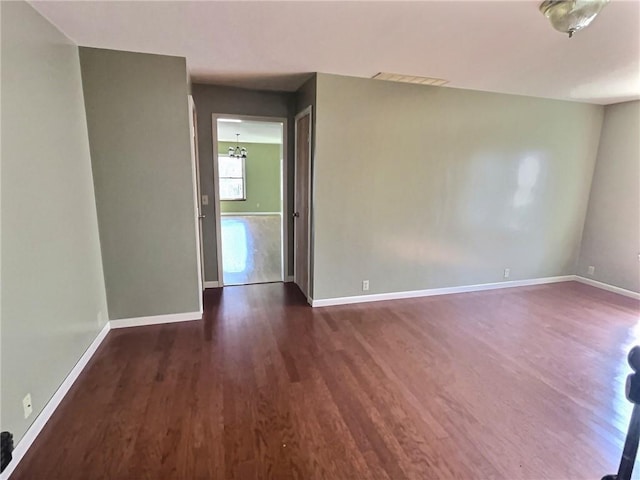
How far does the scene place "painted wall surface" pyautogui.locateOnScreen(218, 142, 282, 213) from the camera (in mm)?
11109

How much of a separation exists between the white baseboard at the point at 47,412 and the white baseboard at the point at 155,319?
35cm

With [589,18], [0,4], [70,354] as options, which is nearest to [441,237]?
[589,18]

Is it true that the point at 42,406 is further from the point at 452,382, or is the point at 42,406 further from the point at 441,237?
the point at 441,237

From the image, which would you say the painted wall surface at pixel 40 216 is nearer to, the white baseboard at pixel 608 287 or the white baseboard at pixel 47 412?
the white baseboard at pixel 47 412

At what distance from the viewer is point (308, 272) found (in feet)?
12.7

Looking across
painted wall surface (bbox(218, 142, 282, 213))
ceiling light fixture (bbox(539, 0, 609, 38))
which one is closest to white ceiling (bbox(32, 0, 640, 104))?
ceiling light fixture (bbox(539, 0, 609, 38))

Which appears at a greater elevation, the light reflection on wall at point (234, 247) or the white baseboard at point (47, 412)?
the light reflection on wall at point (234, 247)

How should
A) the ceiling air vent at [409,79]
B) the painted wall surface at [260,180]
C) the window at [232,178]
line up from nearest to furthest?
the ceiling air vent at [409,79] → the window at [232,178] → the painted wall surface at [260,180]

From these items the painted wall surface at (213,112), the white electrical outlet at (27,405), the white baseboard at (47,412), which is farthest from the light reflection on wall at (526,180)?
the white electrical outlet at (27,405)

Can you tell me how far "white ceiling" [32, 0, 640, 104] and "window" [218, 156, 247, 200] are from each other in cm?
768

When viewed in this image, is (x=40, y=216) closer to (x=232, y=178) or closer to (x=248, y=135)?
(x=248, y=135)

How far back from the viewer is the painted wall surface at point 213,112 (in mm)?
3993

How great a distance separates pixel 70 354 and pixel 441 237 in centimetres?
387

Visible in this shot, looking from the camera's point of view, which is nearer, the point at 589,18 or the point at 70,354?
the point at 589,18
